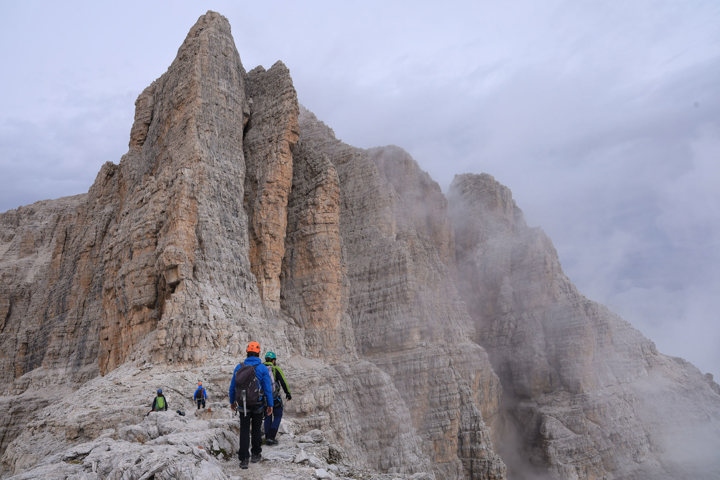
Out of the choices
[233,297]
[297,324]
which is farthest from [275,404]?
[297,324]

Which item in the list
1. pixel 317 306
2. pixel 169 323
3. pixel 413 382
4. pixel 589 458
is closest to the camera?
pixel 169 323

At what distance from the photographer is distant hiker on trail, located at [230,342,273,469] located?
314 inches

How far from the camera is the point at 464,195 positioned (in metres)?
60.4

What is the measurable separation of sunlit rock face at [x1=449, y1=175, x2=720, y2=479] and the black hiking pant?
39.1m

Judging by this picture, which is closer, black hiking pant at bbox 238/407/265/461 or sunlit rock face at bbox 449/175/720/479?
black hiking pant at bbox 238/407/265/461

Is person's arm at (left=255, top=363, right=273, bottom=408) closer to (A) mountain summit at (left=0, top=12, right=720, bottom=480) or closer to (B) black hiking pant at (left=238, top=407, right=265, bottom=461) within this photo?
(B) black hiking pant at (left=238, top=407, right=265, bottom=461)

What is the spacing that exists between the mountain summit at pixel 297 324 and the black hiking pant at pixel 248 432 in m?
0.25

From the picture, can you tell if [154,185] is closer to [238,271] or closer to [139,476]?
[238,271]

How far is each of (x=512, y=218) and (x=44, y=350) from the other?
1846 inches

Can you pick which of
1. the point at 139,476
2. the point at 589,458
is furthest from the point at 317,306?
the point at 589,458

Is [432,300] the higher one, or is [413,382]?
[432,300]

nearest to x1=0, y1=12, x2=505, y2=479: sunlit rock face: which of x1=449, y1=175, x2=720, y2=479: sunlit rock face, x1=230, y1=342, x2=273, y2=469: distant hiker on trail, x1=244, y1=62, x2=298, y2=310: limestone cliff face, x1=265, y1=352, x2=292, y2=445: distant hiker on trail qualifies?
x1=244, y1=62, x2=298, y2=310: limestone cliff face

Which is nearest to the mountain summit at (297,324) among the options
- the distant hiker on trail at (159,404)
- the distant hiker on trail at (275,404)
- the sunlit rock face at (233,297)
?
the sunlit rock face at (233,297)

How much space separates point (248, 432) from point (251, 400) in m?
0.47
